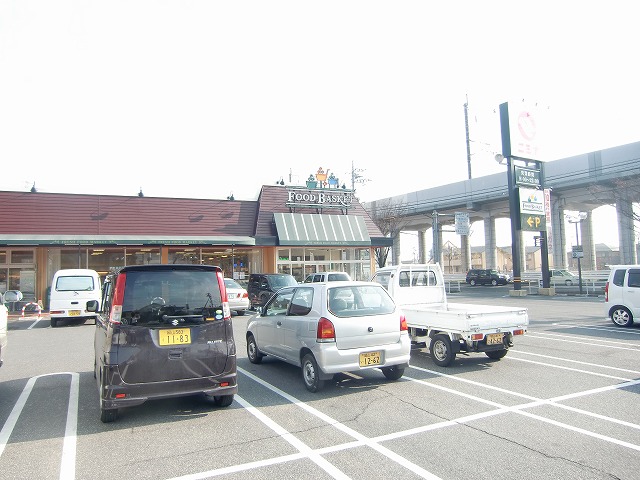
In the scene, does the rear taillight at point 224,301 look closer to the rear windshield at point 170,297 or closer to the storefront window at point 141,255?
the rear windshield at point 170,297

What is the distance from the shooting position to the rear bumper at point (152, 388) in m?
5.16

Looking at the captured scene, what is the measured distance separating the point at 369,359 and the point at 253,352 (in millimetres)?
3111

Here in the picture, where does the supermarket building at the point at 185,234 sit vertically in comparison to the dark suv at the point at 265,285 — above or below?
above

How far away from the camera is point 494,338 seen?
804 centimetres

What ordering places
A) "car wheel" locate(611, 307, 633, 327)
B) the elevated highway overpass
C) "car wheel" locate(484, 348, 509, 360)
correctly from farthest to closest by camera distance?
the elevated highway overpass < "car wheel" locate(611, 307, 633, 327) < "car wheel" locate(484, 348, 509, 360)

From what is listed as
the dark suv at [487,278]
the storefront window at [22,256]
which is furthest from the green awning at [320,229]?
the dark suv at [487,278]

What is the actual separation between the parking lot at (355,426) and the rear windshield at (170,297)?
1238 mm

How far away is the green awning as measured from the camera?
26312 millimetres

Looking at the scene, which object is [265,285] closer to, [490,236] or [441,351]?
[441,351]

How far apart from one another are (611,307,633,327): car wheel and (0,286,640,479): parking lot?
513cm

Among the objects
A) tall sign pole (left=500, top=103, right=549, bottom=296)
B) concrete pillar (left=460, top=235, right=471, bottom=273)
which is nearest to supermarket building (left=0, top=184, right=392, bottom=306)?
tall sign pole (left=500, top=103, right=549, bottom=296)

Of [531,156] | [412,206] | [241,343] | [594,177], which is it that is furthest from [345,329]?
[412,206]

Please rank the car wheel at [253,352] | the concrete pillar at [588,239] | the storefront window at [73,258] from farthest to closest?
the concrete pillar at [588,239] < the storefront window at [73,258] < the car wheel at [253,352]

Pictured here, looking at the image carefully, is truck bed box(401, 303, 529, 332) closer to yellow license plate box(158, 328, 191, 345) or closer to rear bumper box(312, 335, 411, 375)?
rear bumper box(312, 335, 411, 375)
